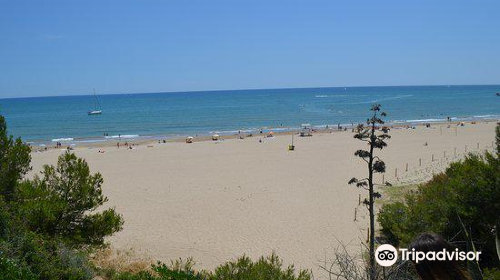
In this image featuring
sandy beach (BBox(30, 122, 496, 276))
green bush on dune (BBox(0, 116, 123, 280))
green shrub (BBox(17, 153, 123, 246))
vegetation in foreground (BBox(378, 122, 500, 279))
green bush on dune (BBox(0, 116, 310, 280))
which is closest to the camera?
green bush on dune (BBox(0, 116, 310, 280))

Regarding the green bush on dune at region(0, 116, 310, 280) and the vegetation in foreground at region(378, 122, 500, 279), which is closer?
the green bush on dune at region(0, 116, 310, 280)

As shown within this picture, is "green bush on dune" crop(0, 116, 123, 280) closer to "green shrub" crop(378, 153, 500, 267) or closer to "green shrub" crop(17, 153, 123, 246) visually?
"green shrub" crop(17, 153, 123, 246)

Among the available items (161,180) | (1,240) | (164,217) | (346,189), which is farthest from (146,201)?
(1,240)

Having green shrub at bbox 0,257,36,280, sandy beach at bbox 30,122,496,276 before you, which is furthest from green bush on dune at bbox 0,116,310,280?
sandy beach at bbox 30,122,496,276

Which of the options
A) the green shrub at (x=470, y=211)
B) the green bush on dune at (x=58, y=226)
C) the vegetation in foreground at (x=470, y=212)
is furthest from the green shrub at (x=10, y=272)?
the vegetation in foreground at (x=470, y=212)

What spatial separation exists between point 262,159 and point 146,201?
14.0 m

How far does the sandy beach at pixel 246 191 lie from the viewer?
601 inches

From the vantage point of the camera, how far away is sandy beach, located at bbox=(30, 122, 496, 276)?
15.3 m

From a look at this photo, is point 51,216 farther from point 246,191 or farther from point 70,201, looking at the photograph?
point 246,191

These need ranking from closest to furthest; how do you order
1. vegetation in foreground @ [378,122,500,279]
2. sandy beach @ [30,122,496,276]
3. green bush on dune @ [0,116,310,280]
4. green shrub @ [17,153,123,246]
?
green bush on dune @ [0,116,310,280]
vegetation in foreground @ [378,122,500,279]
green shrub @ [17,153,123,246]
sandy beach @ [30,122,496,276]

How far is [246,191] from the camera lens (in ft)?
75.7

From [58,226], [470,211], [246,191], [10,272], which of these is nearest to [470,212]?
[470,211]

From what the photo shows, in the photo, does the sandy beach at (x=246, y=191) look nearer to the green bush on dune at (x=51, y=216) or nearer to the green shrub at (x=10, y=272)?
the green bush on dune at (x=51, y=216)

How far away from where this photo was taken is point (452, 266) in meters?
2.53
